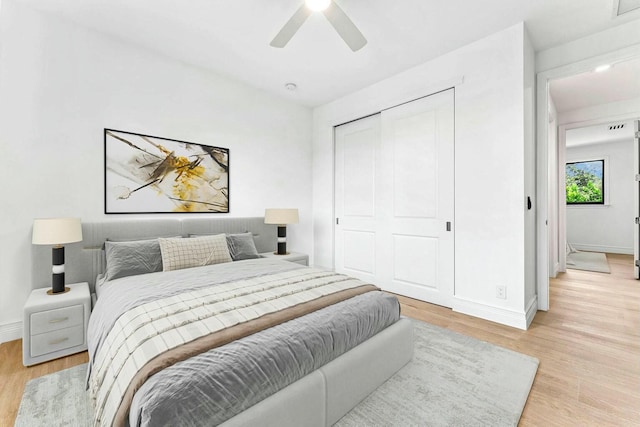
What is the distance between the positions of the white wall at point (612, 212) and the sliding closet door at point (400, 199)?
6455mm

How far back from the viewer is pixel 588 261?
5.61 m

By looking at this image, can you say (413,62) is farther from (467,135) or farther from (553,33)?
(553,33)

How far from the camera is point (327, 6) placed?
1954 mm

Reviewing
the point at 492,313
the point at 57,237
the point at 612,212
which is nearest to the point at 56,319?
the point at 57,237

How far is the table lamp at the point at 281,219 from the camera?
3740 millimetres

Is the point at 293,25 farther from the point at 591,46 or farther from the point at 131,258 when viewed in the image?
the point at 591,46

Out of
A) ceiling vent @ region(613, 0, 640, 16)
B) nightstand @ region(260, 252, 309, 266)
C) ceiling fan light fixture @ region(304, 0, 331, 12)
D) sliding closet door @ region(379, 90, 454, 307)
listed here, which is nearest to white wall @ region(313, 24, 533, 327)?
sliding closet door @ region(379, 90, 454, 307)

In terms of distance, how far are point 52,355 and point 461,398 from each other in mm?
2826

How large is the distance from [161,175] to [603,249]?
30.6 feet

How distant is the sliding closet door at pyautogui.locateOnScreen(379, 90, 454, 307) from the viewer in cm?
315

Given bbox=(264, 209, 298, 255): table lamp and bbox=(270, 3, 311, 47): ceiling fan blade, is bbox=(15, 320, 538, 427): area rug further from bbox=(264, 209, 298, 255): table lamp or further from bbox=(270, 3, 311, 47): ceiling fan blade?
bbox=(270, 3, 311, 47): ceiling fan blade

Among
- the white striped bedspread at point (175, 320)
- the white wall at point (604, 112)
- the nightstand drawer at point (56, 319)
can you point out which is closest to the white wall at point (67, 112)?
the nightstand drawer at point (56, 319)

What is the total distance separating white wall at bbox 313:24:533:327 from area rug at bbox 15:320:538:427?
2.46 ft

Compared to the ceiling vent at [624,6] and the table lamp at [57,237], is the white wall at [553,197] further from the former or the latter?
the table lamp at [57,237]
